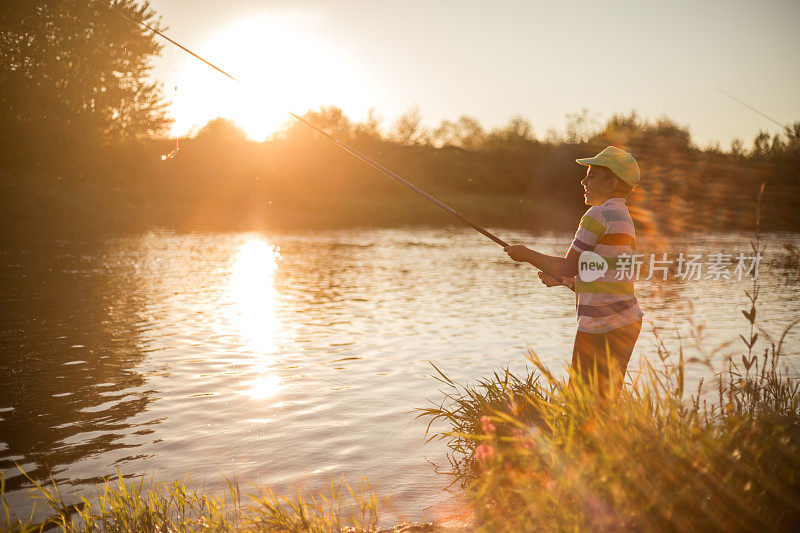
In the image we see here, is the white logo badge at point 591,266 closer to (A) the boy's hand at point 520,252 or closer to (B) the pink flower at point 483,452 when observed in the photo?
(A) the boy's hand at point 520,252

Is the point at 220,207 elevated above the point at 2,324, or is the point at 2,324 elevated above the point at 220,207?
the point at 220,207

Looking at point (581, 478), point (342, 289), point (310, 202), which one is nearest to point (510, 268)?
point (342, 289)

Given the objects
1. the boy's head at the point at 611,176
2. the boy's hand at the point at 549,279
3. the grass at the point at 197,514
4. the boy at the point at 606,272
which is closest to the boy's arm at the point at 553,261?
the boy at the point at 606,272

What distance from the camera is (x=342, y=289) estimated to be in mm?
21750

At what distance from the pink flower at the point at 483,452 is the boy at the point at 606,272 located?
3.72ft

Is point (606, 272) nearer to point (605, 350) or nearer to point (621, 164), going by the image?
point (605, 350)

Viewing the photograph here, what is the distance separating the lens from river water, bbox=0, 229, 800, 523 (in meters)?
7.05

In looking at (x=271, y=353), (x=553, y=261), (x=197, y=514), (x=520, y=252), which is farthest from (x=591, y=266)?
(x=271, y=353)

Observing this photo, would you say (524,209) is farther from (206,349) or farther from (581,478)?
(581,478)

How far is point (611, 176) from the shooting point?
494cm

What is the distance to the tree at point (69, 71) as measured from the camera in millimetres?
41719

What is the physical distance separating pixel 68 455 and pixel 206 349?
550cm

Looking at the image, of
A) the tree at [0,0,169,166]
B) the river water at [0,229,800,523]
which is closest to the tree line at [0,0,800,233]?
the tree at [0,0,169,166]

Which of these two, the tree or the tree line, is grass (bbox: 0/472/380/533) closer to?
the tree line
